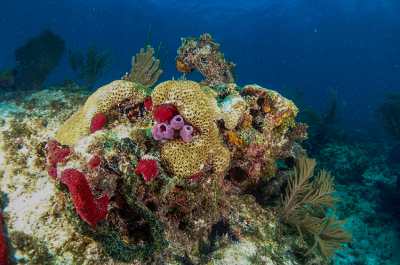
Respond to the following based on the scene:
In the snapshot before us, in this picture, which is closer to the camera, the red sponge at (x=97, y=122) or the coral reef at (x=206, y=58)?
the red sponge at (x=97, y=122)

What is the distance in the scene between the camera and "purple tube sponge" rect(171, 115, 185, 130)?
2.63 m

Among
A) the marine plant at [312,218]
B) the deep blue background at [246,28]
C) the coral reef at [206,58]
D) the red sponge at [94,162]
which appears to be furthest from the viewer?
the deep blue background at [246,28]

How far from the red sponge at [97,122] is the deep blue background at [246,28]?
116 ft

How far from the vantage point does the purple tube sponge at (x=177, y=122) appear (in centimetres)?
263

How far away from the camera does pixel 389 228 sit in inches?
293

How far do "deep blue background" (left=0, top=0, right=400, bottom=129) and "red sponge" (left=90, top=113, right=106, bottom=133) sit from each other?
3539 cm

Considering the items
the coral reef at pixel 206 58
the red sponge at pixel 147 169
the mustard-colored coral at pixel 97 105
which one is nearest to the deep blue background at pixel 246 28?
the coral reef at pixel 206 58

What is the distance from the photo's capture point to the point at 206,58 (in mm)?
6219

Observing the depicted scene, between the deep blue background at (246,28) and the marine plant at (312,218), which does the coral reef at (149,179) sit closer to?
the marine plant at (312,218)

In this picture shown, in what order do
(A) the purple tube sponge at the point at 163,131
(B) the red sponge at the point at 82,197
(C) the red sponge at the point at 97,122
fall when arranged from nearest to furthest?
(B) the red sponge at the point at 82,197, (A) the purple tube sponge at the point at 163,131, (C) the red sponge at the point at 97,122

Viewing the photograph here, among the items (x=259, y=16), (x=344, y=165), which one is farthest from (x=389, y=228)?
(x=259, y=16)

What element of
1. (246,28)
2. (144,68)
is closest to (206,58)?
(144,68)

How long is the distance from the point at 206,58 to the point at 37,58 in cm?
1370

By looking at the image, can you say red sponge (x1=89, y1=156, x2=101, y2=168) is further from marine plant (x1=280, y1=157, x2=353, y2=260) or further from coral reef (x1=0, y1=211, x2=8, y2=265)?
marine plant (x1=280, y1=157, x2=353, y2=260)
